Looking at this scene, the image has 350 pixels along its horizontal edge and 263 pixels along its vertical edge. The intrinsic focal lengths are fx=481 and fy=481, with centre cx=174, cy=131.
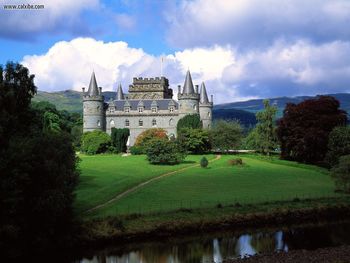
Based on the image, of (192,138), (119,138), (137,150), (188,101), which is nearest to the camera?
(192,138)

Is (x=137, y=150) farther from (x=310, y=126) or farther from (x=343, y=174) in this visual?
(x=343, y=174)

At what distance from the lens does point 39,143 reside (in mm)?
23781

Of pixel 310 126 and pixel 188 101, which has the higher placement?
pixel 188 101

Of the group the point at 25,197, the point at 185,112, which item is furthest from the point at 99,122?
the point at 25,197

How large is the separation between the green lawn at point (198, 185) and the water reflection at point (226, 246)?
4160 millimetres

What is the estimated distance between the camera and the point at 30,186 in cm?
2242

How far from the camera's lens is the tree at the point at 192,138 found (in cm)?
6606

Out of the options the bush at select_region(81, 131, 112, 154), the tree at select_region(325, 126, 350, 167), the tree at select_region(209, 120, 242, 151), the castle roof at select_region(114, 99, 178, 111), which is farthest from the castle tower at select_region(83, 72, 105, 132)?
the tree at select_region(325, 126, 350, 167)

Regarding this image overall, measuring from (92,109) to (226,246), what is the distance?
58.5 m

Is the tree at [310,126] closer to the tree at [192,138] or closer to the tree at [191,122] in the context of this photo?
the tree at [192,138]

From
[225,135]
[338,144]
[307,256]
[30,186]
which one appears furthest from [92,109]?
[307,256]

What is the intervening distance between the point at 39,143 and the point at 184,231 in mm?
9209

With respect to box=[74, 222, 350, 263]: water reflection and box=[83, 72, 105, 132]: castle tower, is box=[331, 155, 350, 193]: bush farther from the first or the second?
box=[83, 72, 105, 132]: castle tower

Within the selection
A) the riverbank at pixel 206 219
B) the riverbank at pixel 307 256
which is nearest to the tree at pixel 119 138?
the riverbank at pixel 206 219
